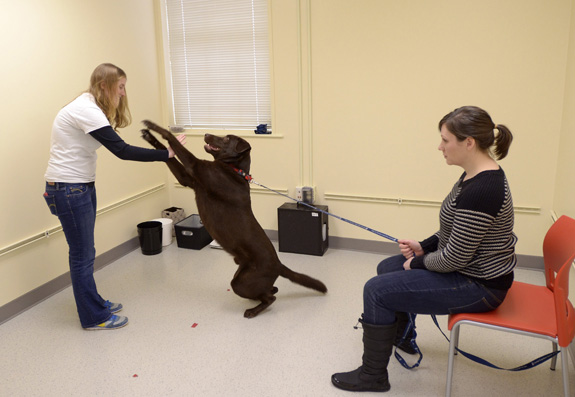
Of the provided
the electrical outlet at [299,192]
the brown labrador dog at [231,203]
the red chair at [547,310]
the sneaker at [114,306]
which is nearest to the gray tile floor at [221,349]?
the sneaker at [114,306]

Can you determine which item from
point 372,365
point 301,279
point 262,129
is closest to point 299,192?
point 262,129

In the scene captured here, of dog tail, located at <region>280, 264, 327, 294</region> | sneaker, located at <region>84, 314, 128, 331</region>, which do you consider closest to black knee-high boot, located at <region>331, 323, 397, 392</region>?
dog tail, located at <region>280, 264, 327, 294</region>

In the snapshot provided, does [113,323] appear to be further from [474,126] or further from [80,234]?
[474,126]

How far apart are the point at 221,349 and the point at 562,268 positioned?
1.71 m

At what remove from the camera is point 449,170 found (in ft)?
11.5

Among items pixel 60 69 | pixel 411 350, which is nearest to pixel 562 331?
pixel 411 350

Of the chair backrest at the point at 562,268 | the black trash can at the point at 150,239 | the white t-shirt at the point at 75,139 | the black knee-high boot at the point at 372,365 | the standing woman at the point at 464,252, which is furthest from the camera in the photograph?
the black trash can at the point at 150,239

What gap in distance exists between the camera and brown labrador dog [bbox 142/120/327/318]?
2.63m

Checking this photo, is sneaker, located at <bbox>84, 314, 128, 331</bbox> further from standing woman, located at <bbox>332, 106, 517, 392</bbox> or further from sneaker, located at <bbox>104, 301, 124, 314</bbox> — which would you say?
standing woman, located at <bbox>332, 106, 517, 392</bbox>

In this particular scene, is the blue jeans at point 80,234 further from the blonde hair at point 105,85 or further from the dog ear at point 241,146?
the dog ear at point 241,146

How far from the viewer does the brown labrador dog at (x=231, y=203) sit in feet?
8.64

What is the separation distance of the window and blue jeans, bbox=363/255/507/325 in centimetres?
243

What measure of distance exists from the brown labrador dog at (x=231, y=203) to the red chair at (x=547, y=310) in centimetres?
122

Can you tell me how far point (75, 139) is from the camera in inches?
97.3
